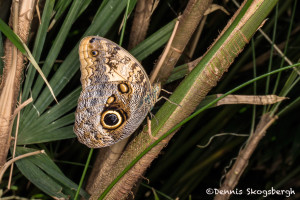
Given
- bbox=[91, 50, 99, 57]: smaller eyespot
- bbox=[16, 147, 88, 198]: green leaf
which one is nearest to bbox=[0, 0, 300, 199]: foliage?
bbox=[16, 147, 88, 198]: green leaf

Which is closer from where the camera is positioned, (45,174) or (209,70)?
(209,70)

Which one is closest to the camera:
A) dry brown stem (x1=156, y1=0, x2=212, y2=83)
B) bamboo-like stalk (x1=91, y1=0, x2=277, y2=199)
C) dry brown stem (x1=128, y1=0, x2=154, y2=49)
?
bamboo-like stalk (x1=91, y1=0, x2=277, y2=199)

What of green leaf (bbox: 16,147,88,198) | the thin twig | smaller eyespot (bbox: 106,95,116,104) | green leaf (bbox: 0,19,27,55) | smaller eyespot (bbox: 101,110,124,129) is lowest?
green leaf (bbox: 16,147,88,198)

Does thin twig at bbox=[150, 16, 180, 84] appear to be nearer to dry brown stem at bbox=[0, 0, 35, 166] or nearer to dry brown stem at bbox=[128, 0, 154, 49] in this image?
dry brown stem at bbox=[128, 0, 154, 49]

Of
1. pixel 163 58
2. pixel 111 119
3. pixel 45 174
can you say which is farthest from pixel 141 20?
pixel 45 174

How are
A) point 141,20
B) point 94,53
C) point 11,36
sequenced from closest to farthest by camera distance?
point 11,36 < point 94,53 < point 141,20

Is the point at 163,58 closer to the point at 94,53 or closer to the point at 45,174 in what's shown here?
the point at 94,53
